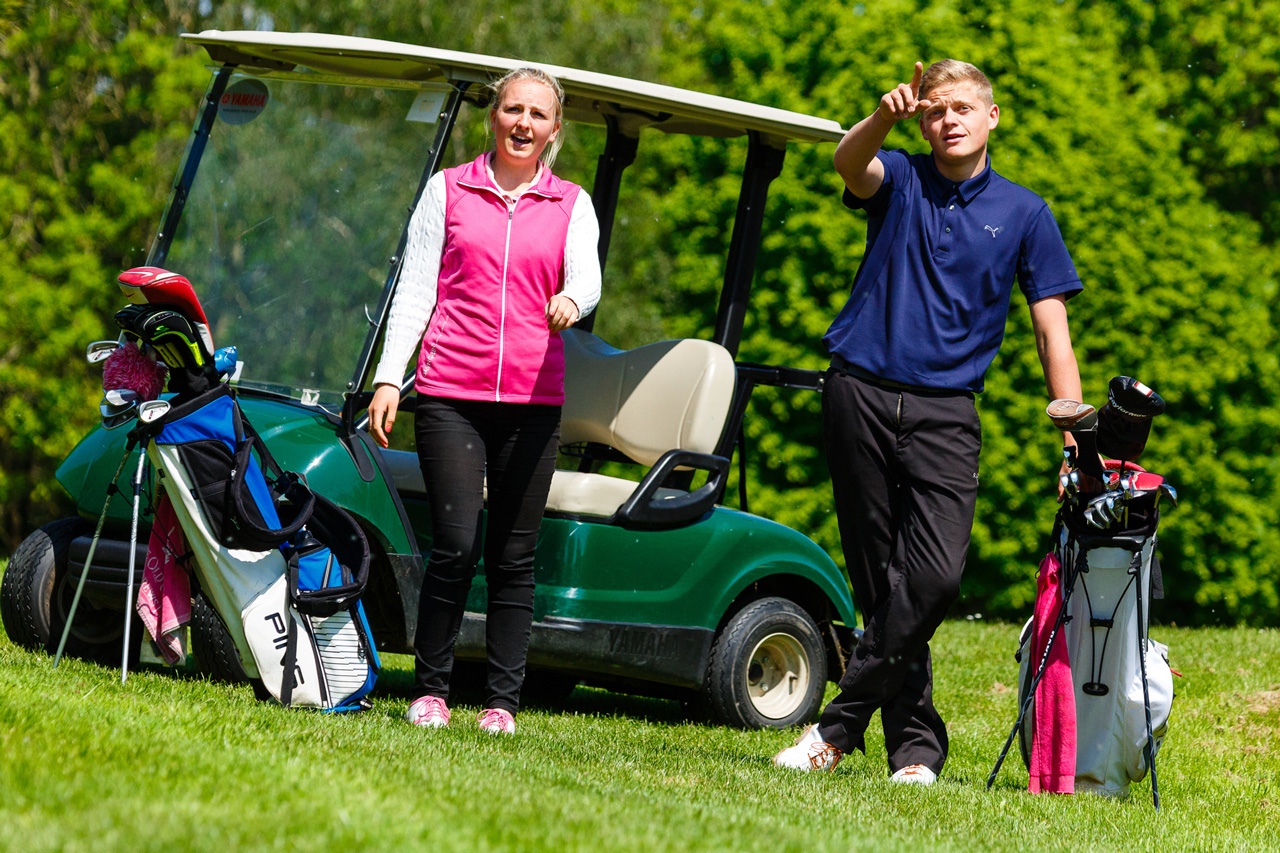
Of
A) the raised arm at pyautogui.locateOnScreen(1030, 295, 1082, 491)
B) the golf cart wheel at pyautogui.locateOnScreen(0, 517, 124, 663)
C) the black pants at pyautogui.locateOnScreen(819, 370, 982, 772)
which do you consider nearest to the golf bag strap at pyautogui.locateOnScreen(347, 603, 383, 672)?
the golf cart wheel at pyautogui.locateOnScreen(0, 517, 124, 663)

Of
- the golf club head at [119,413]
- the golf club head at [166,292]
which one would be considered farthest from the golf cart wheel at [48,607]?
the golf club head at [166,292]

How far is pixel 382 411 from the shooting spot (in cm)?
416

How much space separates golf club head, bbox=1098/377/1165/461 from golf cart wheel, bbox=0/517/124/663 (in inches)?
130

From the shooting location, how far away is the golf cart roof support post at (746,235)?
5848mm

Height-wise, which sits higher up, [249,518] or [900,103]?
[900,103]

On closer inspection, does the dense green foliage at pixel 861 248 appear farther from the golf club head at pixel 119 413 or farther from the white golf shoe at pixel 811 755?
the golf club head at pixel 119 413

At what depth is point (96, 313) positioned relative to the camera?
17703 mm

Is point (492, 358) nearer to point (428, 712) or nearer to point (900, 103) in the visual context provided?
point (428, 712)

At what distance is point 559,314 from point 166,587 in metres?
1.45

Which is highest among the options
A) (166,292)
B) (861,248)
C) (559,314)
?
(861,248)

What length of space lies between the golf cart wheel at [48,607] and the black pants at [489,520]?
4.72 feet

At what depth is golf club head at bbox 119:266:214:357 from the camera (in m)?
4.19

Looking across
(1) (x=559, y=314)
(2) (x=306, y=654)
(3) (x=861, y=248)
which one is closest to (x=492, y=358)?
(1) (x=559, y=314)

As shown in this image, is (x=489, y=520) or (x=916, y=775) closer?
(x=916, y=775)
